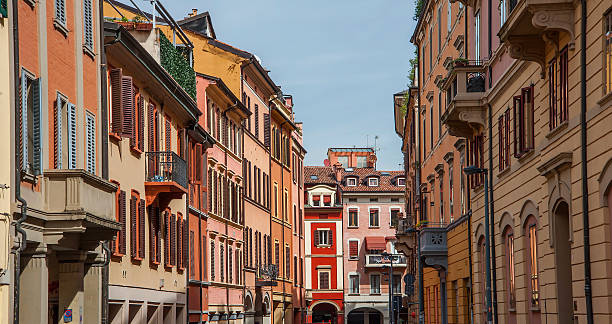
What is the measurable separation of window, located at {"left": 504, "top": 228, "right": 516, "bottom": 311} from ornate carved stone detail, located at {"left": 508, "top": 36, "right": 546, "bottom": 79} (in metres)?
6.02

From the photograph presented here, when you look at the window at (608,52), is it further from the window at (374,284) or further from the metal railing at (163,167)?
the window at (374,284)

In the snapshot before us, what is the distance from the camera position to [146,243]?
32.0 metres

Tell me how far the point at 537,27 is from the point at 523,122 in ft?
16.6

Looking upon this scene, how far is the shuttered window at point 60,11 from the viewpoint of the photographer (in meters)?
22.1

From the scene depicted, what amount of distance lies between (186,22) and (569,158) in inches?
1402

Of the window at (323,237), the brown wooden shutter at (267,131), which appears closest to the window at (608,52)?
the brown wooden shutter at (267,131)

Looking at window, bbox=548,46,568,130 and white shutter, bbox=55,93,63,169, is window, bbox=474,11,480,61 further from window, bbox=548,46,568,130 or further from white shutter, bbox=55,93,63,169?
white shutter, bbox=55,93,63,169

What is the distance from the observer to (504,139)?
26719mm

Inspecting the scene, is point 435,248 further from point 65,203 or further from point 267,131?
point 267,131

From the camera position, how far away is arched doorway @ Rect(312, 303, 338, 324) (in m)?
106

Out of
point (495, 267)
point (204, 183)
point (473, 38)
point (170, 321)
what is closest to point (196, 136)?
point (204, 183)

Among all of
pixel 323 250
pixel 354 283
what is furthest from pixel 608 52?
pixel 354 283

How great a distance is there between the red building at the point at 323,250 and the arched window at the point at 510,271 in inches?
3005

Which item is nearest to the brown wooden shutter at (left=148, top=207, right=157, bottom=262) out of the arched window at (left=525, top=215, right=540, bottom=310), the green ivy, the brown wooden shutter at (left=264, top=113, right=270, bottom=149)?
the green ivy
